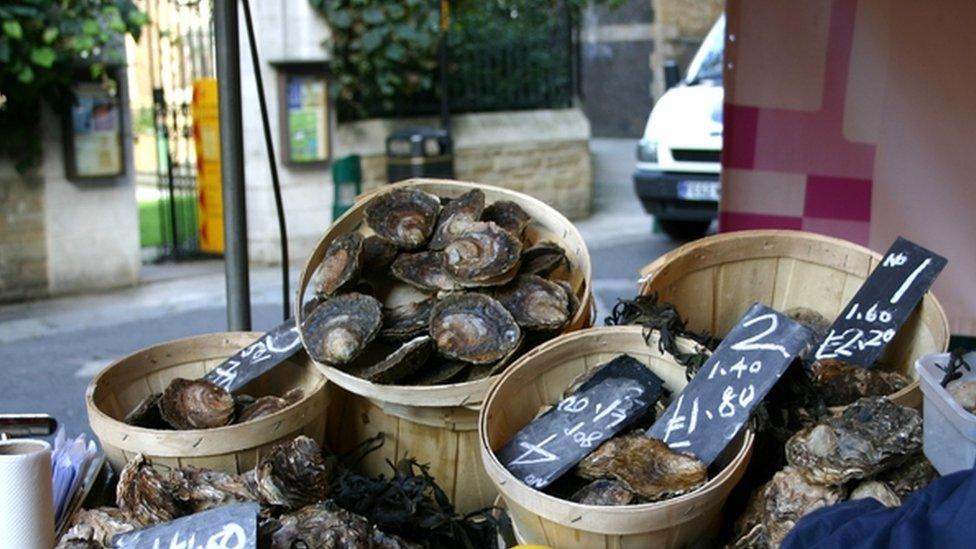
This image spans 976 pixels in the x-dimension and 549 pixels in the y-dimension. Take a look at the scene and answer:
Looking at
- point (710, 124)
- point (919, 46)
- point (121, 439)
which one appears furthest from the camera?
point (710, 124)

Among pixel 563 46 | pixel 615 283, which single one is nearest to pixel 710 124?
pixel 615 283

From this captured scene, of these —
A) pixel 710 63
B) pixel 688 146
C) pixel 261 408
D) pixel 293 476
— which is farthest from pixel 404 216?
pixel 710 63

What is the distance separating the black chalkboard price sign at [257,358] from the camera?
2773mm

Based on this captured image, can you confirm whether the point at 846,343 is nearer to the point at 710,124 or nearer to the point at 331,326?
the point at 331,326

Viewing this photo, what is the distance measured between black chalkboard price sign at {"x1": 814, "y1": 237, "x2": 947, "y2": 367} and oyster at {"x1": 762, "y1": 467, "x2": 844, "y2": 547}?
629mm

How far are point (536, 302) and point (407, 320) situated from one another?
0.99 feet

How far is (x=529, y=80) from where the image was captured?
38.8 feet

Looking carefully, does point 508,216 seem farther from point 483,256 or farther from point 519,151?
point 519,151

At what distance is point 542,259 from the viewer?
9.01 feet

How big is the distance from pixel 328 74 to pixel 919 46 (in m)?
6.32

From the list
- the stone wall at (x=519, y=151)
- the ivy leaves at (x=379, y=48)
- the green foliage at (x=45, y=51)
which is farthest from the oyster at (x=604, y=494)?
the stone wall at (x=519, y=151)

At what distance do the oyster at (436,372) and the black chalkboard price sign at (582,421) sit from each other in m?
0.23

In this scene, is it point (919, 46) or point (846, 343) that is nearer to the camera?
point (846, 343)

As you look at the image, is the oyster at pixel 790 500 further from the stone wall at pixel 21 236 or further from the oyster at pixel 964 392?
the stone wall at pixel 21 236
